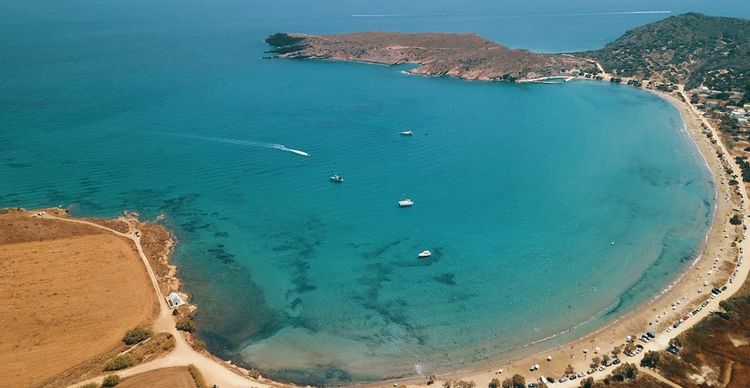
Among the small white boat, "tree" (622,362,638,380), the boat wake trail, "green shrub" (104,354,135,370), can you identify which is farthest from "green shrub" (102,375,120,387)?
the boat wake trail

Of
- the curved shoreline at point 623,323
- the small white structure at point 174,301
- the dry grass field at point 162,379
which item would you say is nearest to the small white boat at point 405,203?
the curved shoreline at point 623,323

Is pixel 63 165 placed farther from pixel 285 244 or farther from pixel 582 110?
pixel 582 110

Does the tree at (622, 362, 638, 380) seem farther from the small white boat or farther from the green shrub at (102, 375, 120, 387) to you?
the green shrub at (102, 375, 120, 387)

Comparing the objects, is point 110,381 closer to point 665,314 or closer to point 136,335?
point 136,335

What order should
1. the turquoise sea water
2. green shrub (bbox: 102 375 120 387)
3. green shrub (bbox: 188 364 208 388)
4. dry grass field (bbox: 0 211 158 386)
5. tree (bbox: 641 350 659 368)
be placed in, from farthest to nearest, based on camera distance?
the turquoise sea water < tree (bbox: 641 350 659 368) < dry grass field (bbox: 0 211 158 386) < green shrub (bbox: 188 364 208 388) < green shrub (bbox: 102 375 120 387)

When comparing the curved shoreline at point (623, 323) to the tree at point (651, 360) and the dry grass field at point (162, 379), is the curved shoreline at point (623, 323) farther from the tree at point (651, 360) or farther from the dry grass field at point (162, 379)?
the tree at point (651, 360)
